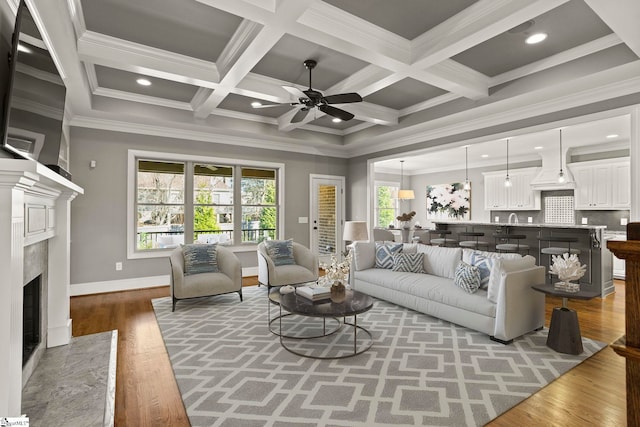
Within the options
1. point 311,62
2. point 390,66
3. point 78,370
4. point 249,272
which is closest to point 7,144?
point 78,370

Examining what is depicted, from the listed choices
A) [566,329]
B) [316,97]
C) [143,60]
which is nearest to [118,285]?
[143,60]

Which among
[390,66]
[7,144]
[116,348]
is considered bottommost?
[116,348]

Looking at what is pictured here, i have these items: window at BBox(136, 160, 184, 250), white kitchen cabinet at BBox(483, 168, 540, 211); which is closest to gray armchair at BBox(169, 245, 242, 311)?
window at BBox(136, 160, 184, 250)

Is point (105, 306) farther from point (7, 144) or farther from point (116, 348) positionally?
point (7, 144)

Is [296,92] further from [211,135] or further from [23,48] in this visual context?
[211,135]

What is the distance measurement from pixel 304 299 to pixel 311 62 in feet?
8.39

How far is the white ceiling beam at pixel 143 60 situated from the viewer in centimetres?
328

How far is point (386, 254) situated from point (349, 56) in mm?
2579

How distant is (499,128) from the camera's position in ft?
15.6

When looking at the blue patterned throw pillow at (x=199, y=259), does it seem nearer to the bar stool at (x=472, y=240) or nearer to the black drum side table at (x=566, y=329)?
the black drum side table at (x=566, y=329)

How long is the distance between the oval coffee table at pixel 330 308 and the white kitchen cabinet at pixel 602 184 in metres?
6.50

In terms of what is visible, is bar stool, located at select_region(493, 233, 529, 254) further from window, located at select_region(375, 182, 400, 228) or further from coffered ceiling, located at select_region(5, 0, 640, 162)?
window, located at select_region(375, 182, 400, 228)

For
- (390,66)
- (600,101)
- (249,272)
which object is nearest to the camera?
(390,66)

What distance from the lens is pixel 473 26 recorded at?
2.82m
